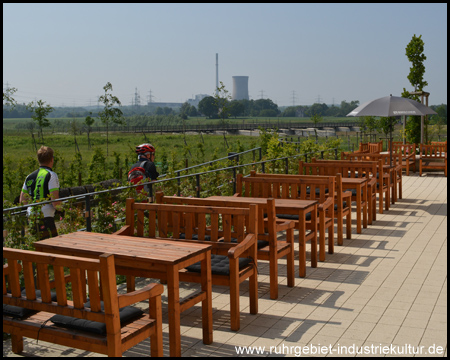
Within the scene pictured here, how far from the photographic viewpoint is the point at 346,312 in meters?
5.16

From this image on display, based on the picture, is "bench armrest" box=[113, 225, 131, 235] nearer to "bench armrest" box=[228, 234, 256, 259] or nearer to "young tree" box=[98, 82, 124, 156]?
"bench armrest" box=[228, 234, 256, 259]

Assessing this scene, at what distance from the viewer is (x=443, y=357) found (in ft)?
13.6

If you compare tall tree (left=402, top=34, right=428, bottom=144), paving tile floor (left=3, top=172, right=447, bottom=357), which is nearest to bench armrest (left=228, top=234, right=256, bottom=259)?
paving tile floor (left=3, top=172, right=447, bottom=357)

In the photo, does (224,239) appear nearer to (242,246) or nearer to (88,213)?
(242,246)

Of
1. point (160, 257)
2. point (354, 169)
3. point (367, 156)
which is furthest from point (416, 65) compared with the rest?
point (160, 257)

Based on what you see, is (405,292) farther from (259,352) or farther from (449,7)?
(449,7)

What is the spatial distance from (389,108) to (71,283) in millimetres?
9004

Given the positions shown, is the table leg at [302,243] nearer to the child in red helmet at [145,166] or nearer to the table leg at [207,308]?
the table leg at [207,308]

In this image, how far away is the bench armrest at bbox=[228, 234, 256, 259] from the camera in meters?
4.68

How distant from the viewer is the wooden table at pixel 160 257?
13.4 ft

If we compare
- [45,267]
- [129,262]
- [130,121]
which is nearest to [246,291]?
[129,262]

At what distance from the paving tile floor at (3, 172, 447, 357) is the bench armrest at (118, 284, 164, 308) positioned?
2.57 feet

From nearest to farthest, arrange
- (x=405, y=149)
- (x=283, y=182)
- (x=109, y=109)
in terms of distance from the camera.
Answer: (x=283, y=182) → (x=405, y=149) → (x=109, y=109)

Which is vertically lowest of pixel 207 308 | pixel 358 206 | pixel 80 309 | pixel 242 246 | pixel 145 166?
pixel 207 308
